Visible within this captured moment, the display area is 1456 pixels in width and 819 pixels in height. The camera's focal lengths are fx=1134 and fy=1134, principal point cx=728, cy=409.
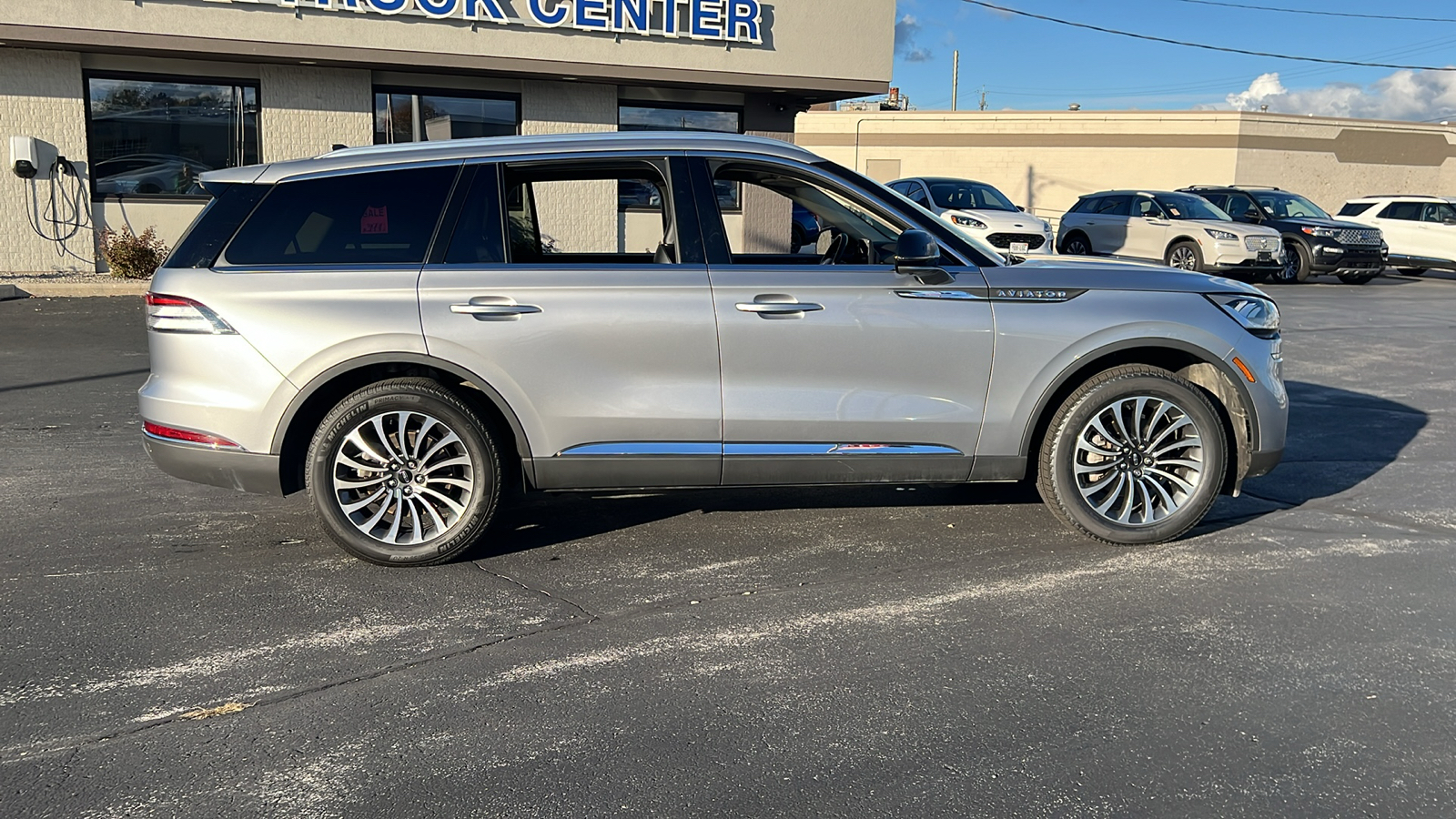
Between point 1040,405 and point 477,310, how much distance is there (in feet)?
8.44

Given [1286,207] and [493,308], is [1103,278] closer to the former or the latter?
[493,308]

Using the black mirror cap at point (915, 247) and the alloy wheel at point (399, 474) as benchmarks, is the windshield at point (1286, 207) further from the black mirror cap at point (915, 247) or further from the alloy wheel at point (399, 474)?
the alloy wheel at point (399, 474)

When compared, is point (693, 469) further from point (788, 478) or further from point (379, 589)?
point (379, 589)

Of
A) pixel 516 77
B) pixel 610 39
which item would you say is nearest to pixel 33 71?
pixel 516 77

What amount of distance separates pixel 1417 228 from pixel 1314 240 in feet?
13.8

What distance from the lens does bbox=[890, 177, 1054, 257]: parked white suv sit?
18.9m

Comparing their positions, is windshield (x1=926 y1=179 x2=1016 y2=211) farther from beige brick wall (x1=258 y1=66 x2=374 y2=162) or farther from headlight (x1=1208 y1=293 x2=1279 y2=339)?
headlight (x1=1208 y1=293 x2=1279 y2=339)

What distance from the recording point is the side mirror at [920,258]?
A: 491 centimetres

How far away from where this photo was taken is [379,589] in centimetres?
477

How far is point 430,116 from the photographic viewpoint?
16.8 metres

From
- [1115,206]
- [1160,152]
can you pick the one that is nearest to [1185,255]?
[1115,206]

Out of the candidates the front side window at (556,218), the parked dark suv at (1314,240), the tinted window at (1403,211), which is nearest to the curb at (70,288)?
the front side window at (556,218)

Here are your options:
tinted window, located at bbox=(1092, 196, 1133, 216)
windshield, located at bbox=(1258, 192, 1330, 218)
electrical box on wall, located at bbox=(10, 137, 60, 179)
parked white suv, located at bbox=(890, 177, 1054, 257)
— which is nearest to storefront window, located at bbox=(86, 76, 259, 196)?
electrical box on wall, located at bbox=(10, 137, 60, 179)

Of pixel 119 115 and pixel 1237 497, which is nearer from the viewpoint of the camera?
pixel 1237 497
